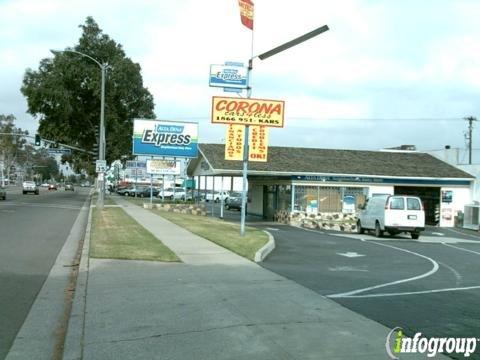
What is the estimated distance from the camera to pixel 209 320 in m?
7.36

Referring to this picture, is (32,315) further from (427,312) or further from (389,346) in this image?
(427,312)

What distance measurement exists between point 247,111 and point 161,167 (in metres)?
27.2

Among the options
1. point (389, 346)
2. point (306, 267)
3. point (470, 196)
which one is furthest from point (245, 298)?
point (470, 196)

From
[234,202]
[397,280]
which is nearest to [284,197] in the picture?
[234,202]

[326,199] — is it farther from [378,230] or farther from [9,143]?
[9,143]

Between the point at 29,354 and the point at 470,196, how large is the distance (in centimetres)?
3432

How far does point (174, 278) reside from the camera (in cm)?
1052

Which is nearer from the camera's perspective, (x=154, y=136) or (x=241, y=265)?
(x=241, y=265)

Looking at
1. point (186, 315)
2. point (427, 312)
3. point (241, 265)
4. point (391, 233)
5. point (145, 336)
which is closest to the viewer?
point (145, 336)

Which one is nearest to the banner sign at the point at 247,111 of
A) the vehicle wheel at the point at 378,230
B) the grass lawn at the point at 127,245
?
the grass lawn at the point at 127,245

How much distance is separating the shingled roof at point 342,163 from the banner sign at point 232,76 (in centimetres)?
1391

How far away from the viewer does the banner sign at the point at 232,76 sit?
745 inches

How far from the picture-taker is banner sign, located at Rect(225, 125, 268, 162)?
71.5ft

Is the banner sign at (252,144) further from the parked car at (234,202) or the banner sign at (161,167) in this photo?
the parked car at (234,202)
